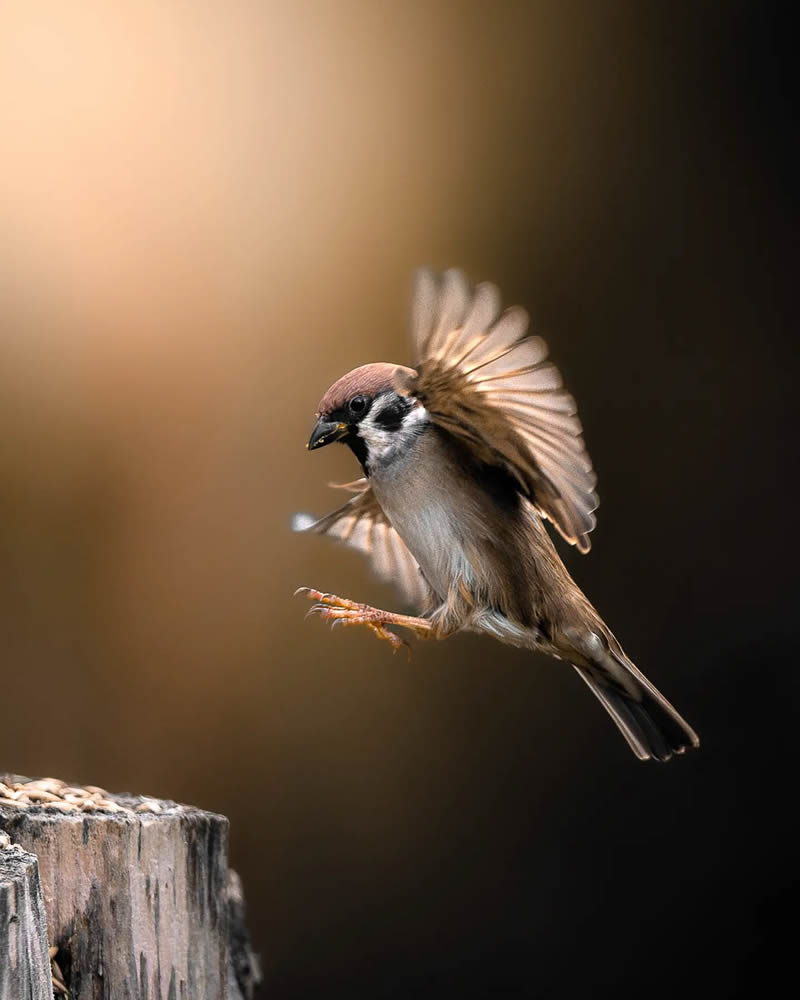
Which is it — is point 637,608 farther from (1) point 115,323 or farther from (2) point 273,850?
(1) point 115,323

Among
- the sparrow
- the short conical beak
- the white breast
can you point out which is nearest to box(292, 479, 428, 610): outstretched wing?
the sparrow

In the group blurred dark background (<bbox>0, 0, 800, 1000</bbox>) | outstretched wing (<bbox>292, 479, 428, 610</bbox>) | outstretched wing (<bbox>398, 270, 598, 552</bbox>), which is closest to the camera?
outstretched wing (<bbox>398, 270, 598, 552</bbox>)

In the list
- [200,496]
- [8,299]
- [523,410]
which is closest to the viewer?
[523,410]

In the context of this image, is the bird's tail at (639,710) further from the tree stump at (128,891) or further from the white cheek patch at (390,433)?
the tree stump at (128,891)

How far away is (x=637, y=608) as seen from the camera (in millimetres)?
2957

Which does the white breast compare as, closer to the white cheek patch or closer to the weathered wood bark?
the white cheek patch

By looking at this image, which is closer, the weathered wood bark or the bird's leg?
the weathered wood bark

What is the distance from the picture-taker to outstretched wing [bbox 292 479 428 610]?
192 centimetres

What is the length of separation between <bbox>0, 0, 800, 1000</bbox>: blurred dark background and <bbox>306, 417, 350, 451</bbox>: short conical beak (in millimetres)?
1411

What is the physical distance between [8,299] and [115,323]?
0.83 feet

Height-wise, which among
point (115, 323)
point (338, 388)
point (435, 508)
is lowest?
point (435, 508)

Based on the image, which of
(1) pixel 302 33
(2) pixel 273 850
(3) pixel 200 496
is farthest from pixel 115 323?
(2) pixel 273 850

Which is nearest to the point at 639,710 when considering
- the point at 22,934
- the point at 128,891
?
the point at 128,891

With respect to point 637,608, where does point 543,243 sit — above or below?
above
